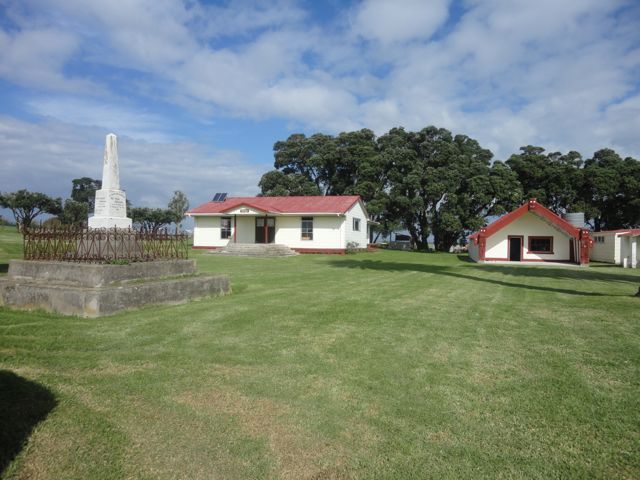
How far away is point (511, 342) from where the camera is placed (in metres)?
6.42

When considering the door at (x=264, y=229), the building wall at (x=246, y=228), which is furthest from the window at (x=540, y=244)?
the building wall at (x=246, y=228)

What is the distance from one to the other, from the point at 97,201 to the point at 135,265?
2.56 m

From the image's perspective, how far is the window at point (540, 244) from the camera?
100ft

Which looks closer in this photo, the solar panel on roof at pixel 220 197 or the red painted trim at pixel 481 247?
the red painted trim at pixel 481 247

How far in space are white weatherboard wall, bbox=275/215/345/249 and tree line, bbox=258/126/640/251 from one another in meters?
7.46

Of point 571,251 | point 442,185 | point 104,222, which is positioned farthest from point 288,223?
point 104,222

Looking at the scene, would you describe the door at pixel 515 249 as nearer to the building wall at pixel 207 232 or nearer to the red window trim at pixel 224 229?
the red window trim at pixel 224 229

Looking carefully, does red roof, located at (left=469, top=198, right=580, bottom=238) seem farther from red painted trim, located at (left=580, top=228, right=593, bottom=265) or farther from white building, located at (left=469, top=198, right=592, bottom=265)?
red painted trim, located at (left=580, top=228, right=593, bottom=265)

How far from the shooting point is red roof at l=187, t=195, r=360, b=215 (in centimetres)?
3159

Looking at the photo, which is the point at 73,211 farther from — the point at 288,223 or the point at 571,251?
the point at 571,251

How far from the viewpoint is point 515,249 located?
30875 millimetres

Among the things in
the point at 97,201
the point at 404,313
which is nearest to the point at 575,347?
the point at 404,313

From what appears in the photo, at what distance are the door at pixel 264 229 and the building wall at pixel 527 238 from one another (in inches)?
625

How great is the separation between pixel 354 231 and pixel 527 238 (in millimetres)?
12545
